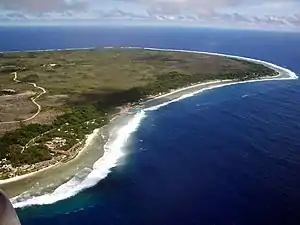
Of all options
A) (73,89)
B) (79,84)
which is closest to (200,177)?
(73,89)

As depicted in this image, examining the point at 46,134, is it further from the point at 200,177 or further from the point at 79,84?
the point at 79,84

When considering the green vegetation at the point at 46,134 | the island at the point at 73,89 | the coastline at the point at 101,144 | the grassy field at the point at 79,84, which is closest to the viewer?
the coastline at the point at 101,144

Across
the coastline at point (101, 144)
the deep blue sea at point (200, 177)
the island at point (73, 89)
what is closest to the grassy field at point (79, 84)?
the island at point (73, 89)

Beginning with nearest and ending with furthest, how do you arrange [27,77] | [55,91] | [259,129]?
[259,129]
[55,91]
[27,77]

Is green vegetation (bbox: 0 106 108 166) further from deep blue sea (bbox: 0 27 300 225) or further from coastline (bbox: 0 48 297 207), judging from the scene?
deep blue sea (bbox: 0 27 300 225)

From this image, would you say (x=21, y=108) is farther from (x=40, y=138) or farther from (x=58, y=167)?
(x=58, y=167)

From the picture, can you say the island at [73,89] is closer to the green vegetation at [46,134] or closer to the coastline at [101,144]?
the green vegetation at [46,134]

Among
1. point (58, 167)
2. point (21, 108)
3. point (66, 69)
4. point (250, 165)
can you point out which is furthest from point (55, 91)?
point (250, 165)

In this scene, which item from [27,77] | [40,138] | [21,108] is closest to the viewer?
[40,138]
